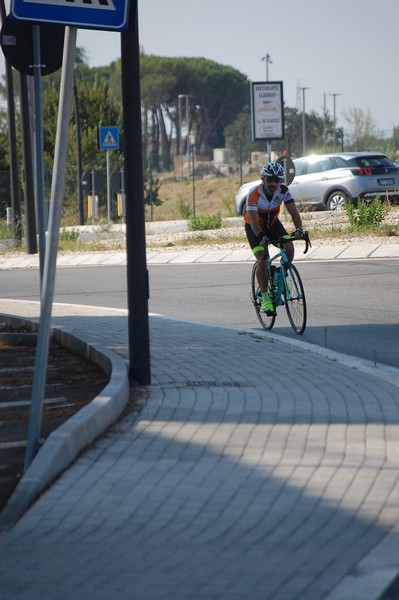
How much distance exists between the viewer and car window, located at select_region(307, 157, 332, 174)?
28688 mm

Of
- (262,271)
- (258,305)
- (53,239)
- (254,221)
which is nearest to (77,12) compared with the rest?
(53,239)

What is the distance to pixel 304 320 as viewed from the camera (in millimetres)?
11648

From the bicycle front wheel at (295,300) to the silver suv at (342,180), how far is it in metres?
15.6

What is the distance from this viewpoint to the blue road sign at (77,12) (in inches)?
230

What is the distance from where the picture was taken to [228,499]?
5.39m

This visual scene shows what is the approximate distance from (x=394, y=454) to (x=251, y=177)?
68209 mm

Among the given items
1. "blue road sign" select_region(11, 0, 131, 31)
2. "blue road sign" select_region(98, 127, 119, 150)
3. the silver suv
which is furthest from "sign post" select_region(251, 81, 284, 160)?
"blue road sign" select_region(11, 0, 131, 31)

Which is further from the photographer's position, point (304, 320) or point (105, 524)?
point (304, 320)

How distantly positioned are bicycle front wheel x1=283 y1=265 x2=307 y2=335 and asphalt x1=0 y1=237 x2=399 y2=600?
9.13 feet

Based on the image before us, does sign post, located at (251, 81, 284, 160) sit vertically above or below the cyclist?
above

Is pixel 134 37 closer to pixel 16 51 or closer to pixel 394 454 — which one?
pixel 16 51

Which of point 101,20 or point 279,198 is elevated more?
point 101,20

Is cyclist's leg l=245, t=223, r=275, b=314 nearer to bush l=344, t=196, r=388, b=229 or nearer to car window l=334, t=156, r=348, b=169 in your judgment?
bush l=344, t=196, r=388, b=229

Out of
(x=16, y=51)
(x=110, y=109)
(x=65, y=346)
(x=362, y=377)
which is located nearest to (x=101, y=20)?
(x=16, y=51)
